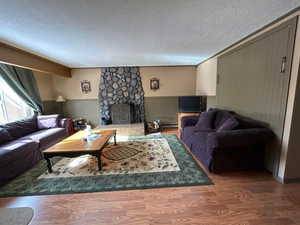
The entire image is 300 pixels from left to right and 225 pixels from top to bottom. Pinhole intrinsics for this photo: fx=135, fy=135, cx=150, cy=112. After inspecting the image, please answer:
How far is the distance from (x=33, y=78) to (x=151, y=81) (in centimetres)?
353

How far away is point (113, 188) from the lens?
6.14 ft

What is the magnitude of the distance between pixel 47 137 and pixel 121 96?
255 cm

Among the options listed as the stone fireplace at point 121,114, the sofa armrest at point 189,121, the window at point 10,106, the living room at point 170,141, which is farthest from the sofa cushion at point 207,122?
the window at point 10,106

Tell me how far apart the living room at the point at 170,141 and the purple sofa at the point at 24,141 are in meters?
0.02

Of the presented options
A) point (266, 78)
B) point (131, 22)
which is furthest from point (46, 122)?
point (266, 78)

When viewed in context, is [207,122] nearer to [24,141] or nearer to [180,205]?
[180,205]

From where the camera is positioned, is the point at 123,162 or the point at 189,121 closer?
the point at 123,162

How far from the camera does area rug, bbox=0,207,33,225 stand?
1.41 metres

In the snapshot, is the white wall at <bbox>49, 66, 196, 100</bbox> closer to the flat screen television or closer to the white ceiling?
the flat screen television

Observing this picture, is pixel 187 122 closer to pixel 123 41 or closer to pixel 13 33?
pixel 123 41

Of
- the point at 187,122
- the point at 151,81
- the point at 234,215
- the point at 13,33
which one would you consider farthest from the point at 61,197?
the point at 151,81

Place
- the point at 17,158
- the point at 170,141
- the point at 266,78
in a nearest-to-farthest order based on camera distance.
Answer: the point at 266,78, the point at 17,158, the point at 170,141

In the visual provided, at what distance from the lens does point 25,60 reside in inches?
113

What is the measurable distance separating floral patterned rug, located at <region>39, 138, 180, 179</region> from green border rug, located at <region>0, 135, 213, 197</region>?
12cm
